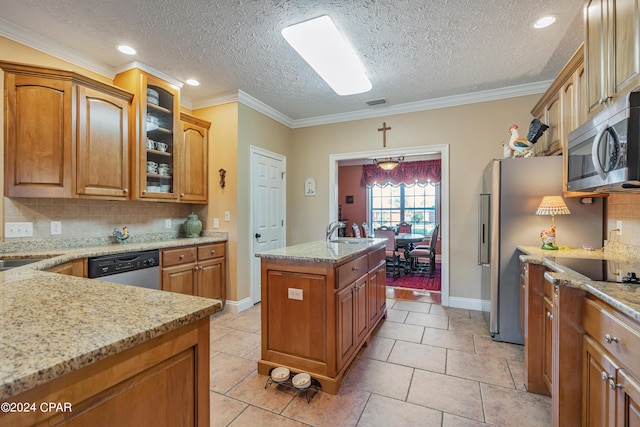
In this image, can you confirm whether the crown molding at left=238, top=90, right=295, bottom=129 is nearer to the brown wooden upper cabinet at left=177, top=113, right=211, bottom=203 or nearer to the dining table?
the brown wooden upper cabinet at left=177, top=113, right=211, bottom=203

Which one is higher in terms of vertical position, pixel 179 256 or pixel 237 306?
pixel 179 256

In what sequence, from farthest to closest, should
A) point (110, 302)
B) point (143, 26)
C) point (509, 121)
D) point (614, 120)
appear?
point (509, 121) < point (143, 26) < point (614, 120) < point (110, 302)

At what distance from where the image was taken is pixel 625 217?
2.21m

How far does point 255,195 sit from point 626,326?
359 centimetres

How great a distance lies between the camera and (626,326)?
1.05m

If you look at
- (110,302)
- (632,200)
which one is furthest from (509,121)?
(110,302)

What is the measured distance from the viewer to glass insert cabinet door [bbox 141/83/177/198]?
316cm

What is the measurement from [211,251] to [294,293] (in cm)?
176

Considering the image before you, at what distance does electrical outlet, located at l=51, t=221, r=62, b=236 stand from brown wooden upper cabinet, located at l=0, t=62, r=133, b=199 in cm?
37

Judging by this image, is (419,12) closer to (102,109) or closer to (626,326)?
(626,326)

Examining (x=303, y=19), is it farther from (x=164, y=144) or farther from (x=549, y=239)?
(x=549, y=239)

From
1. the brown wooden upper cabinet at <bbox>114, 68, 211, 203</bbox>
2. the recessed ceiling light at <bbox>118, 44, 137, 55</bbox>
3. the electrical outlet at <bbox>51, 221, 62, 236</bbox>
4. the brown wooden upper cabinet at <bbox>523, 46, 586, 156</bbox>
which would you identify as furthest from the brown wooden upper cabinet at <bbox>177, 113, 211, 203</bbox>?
the brown wooden upper cabinet at <bbox>523, 46, 586, 156</bbox>

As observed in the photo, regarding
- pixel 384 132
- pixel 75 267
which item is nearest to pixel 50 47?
pixel 75 267

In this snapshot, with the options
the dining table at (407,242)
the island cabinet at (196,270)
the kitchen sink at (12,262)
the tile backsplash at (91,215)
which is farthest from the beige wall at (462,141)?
the kitchen sink at (12,262)
